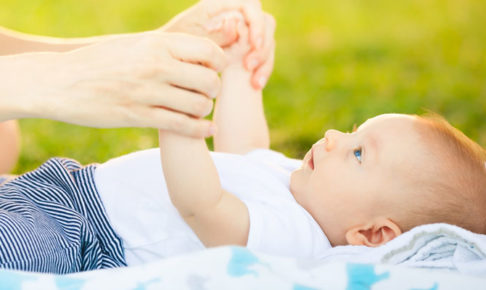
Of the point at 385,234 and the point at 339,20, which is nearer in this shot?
the point at 385,234

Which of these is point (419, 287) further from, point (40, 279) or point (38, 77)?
point (38, 77)

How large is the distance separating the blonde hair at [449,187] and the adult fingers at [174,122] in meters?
0.45

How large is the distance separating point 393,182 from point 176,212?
434mm

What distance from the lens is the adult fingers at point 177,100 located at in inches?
37.8

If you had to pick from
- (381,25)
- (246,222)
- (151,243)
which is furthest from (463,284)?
(381,25)

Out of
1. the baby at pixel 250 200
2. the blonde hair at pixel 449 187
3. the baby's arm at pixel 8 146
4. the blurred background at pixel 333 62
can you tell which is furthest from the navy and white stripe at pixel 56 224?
the blurred background at pixel 333 62

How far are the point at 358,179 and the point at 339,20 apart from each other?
2.52m

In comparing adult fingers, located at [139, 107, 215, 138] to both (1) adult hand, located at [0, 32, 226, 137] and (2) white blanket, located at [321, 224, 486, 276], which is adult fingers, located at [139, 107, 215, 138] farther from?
(2) white blanket, located at [321, 224, 486, 276]

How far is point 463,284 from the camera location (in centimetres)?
96

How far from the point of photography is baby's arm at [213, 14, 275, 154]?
166 centimetres

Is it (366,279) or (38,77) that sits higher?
(38,77)

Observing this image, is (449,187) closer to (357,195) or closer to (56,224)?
(357,195)

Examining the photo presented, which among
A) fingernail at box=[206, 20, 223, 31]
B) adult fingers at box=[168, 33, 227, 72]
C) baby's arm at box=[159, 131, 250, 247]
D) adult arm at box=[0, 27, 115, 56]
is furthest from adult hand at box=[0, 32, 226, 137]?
adult arm at box=[0, 27, 115, 56]

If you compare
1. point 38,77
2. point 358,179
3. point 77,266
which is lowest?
point 77,266
